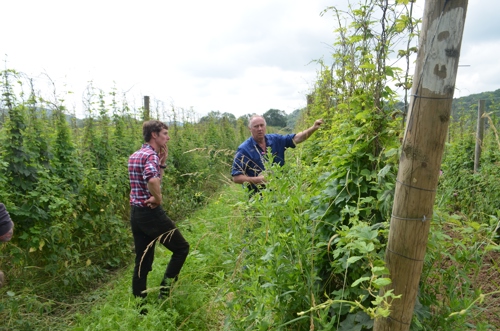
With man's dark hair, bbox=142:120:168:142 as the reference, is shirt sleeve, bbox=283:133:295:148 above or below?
below

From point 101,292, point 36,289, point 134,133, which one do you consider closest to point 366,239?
point 101,292

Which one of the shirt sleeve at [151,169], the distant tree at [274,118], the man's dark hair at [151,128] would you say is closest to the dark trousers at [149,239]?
the shirt sleeve at [151,169]

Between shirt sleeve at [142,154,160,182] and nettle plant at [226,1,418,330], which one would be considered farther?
shirt sleeve at [142,154,160,182]

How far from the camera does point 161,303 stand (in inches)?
146

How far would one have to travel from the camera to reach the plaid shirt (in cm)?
371

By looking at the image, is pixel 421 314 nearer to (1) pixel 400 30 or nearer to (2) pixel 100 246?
(1) pixel 400 30

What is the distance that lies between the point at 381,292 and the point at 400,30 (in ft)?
5.03

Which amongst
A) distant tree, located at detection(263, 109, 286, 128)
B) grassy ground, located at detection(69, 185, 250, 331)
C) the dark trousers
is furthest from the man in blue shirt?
distant tree, located at detection(263, 109, 286, 128)

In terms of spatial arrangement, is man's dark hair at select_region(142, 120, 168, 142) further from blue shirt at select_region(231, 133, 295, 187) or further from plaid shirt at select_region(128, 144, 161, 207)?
blue shirt at select_region(231, 133, 295, 187)

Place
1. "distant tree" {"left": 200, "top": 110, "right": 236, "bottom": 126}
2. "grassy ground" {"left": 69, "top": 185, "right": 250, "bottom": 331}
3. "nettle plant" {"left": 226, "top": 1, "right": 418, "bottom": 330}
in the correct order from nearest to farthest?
"nettle plant" {"left": 226, "top": 1, "right": 418, "bottom": 330} < "grassy ground" {"left": 69, "top": 185, "right": 250, "bottom": 331} < "distant tree" {"left": 200, "top": 110, "right": 236, "bottom": 126}

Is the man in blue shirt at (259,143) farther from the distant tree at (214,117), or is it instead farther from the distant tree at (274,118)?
the distant tree at (274,118)

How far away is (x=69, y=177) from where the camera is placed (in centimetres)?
488

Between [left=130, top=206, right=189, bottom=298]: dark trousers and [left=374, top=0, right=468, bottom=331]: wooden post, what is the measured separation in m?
2.66

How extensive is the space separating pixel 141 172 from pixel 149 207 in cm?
39
